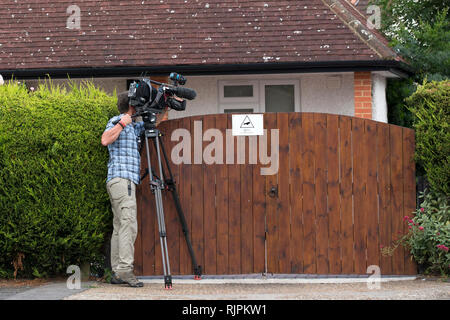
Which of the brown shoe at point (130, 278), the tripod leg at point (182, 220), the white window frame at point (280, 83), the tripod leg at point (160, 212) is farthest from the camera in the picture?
the white window frame at point (280, 83)

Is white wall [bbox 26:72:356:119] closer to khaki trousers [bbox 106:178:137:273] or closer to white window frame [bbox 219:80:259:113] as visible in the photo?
white window frame [bbox 219:80:259:113]

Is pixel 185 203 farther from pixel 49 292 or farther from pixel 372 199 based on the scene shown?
pixel 372 199

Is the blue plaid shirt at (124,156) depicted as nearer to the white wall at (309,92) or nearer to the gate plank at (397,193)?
the gate plank at (397,193)

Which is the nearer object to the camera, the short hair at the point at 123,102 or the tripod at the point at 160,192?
the tripod at the point at 160,192

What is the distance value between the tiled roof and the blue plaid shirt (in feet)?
13.6

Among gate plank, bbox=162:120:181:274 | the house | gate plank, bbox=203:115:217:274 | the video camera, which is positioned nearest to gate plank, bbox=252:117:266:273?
gate plank, bbox=203:115:217:274

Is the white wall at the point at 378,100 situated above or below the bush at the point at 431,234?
above

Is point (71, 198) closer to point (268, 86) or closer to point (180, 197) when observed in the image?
point (180, 197)

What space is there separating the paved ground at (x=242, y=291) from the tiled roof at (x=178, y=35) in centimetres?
462

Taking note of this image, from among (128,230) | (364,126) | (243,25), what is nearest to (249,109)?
(243,25)

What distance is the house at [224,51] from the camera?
10766mm

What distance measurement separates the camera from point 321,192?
7344 mm

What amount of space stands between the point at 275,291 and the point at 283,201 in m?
1.14

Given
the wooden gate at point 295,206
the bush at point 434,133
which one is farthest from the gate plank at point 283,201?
the bush at point 434,133
